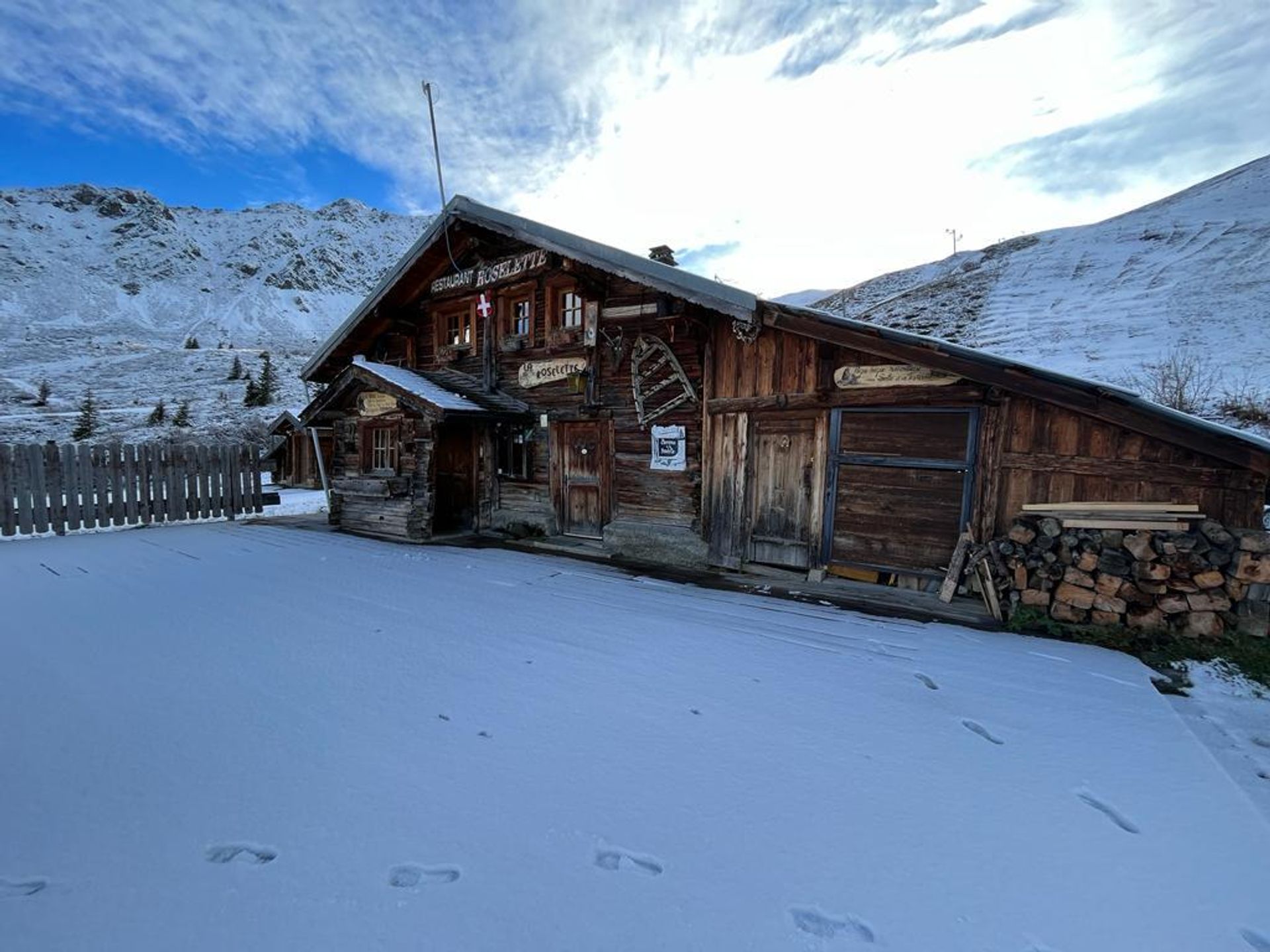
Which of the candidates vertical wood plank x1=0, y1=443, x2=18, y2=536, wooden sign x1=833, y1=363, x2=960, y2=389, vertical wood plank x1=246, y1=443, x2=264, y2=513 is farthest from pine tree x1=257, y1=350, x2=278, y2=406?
wooden sign x1=833, y1=363, x2=960, y2=389

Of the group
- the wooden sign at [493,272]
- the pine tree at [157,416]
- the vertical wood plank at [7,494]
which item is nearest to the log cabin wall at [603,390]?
the wooden sign at [493,272]

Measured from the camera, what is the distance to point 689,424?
26.3 ft

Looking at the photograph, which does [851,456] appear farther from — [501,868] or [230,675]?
[230,675]

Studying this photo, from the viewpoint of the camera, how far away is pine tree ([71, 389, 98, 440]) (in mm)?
19922

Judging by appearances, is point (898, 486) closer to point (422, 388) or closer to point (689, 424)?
point (689, 424)

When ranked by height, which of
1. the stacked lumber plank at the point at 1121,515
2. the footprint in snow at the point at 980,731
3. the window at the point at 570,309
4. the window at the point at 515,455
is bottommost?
the footprint in snow at the point at 980,731

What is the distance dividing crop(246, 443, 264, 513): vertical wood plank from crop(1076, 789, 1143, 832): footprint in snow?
14976 mm

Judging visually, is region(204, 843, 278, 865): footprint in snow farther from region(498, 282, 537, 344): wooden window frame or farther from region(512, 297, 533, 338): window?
region(512, 297, 533, 338): window

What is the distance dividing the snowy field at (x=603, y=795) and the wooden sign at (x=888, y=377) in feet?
9.39

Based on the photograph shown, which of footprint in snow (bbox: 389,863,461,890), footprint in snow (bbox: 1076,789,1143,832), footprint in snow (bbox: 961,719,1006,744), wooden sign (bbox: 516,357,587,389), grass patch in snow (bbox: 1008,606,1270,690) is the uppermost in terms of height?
wooden sign (bbox: 516,357,587,389)

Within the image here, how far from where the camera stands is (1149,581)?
4770 millimetres

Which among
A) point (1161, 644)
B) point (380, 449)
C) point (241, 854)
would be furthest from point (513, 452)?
point (1161, 644)

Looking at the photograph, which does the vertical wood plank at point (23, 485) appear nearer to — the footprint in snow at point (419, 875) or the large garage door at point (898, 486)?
the footprint in snow at point (419, 875)

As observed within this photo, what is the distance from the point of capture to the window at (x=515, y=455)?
999cm
